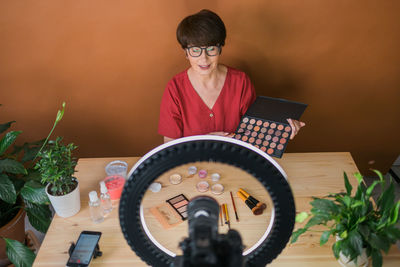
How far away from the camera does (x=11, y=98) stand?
1.92m

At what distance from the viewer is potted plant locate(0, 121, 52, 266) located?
4.36ft

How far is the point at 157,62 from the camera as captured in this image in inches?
72.7

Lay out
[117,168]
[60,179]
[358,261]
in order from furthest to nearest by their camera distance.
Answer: [117,168]
[60,179]
[358,261]

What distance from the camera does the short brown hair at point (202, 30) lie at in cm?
139

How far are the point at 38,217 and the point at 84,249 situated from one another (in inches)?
24.5

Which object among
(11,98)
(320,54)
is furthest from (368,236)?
(11,98)

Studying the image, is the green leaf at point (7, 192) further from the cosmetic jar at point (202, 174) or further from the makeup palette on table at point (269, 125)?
the makeup palette on table at point (269, 125)

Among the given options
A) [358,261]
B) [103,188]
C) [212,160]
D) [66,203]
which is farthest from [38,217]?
[358,261]

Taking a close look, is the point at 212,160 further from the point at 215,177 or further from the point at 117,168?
the point at 117,168

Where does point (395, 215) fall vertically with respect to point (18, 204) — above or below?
above

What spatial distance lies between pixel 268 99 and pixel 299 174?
0.39 meters

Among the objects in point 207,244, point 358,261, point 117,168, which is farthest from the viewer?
point 117,168

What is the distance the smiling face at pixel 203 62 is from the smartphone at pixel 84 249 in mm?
891

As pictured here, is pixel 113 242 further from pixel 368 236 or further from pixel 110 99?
pixel 110 99
